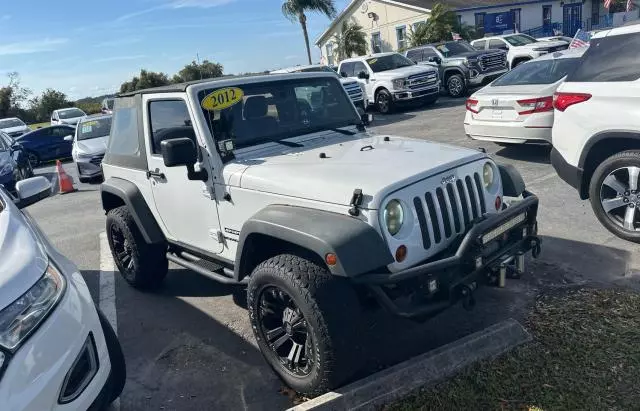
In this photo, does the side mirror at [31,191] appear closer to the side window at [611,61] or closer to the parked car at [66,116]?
the side window at [611,61]

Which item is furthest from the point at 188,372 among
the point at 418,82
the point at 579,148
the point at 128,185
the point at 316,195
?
the point at 418,82

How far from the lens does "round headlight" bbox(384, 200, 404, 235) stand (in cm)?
308

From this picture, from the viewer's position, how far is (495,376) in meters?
3.27

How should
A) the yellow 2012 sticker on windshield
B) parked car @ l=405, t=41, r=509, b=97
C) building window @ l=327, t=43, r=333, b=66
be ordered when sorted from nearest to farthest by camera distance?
the yellow 2012 sticker on windshield → parked car @ l=405, t=41, r=509, b=97 → building window @ l=327, t=43, r=333, b=66

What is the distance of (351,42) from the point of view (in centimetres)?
3591

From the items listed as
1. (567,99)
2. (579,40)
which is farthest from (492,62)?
(567,99)

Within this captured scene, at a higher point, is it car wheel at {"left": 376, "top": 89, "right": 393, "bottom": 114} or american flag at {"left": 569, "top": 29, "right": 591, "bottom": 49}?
american flag at {"left": 569, "top": 29, "right": 591, "bottom": 49}

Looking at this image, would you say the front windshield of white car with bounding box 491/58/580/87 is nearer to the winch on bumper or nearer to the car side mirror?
the winch on bumper

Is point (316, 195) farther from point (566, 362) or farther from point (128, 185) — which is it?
point (128, 185)

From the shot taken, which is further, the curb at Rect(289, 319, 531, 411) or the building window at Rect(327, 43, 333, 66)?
the building window at Rect(327, 43, 333, 66)

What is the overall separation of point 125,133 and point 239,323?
2.15m

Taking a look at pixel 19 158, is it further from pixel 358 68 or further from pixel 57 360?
pixel 57 360

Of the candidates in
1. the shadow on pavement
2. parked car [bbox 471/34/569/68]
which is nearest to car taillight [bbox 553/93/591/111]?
the shadow on pavement

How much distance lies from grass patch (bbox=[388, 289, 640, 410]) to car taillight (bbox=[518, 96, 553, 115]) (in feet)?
15.3
